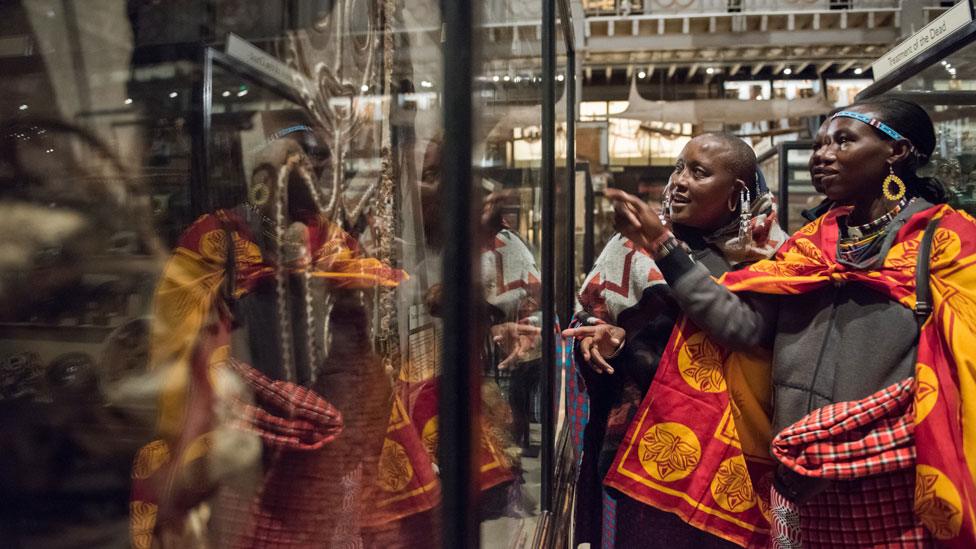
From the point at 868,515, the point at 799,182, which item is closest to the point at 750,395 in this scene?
the point at 868,515

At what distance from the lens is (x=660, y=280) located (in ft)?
6.40

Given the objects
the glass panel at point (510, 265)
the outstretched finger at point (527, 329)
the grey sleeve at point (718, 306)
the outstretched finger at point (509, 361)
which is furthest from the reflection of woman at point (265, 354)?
the grey sleeve at point (718, 306)

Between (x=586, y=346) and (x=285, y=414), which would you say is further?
(x=586, y=346)

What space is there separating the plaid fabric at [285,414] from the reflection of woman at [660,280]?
49.3 inches

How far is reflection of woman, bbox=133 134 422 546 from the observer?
66 centimetres

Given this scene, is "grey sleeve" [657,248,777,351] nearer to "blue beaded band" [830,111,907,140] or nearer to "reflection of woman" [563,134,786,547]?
"reflection of woman" [563,134,786,547]

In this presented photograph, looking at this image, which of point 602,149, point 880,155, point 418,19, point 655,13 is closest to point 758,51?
point 655,13

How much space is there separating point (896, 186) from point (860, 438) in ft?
1.98

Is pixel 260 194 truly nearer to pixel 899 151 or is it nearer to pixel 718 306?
pixel 718 306

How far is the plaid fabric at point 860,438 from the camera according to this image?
1.37 meters

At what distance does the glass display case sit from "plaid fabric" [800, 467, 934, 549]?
0.95 m

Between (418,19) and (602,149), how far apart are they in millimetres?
6668

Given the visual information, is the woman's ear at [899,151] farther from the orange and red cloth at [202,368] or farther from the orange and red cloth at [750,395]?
the orange and red cloth at [202,368]

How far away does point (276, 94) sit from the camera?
0.70 meters
